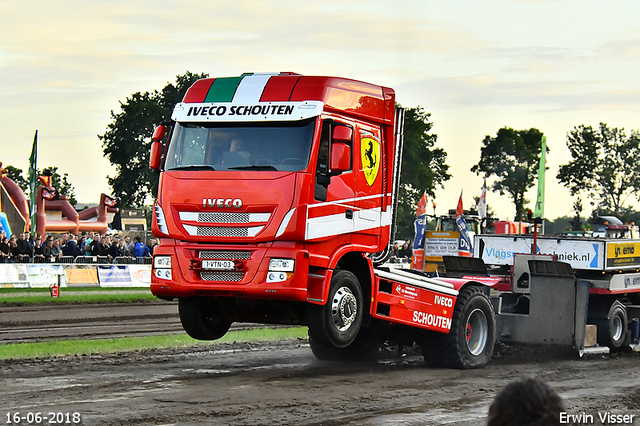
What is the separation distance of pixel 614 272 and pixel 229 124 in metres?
7.30

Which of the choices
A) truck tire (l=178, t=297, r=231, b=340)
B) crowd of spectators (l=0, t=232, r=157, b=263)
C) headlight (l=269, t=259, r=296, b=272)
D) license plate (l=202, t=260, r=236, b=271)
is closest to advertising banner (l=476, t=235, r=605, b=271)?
truck tire (l=178, t=297, r=231, b=340)

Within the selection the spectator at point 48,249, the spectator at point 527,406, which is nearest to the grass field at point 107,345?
the spectator at point 527,406

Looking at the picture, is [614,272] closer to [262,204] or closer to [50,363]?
[262,204]

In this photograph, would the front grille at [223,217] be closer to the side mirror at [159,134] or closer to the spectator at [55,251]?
the side mirror at [159,134]

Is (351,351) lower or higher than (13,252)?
lower

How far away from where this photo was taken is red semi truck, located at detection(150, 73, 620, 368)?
9.74 meters

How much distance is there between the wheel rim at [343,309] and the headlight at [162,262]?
1965 millimetres

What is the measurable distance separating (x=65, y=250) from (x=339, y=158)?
20.7 m

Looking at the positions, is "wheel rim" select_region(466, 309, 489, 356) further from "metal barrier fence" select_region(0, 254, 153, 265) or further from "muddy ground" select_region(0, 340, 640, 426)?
"metal barrier fence" select_region(0, 254, 153, 265)

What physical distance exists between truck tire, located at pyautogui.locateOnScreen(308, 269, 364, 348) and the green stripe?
2.48 metres

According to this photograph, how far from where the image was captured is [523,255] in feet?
44.6

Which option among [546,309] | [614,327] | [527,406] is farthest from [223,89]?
[527,406]

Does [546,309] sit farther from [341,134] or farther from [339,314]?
[341,134]

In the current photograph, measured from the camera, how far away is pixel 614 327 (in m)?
14.0
